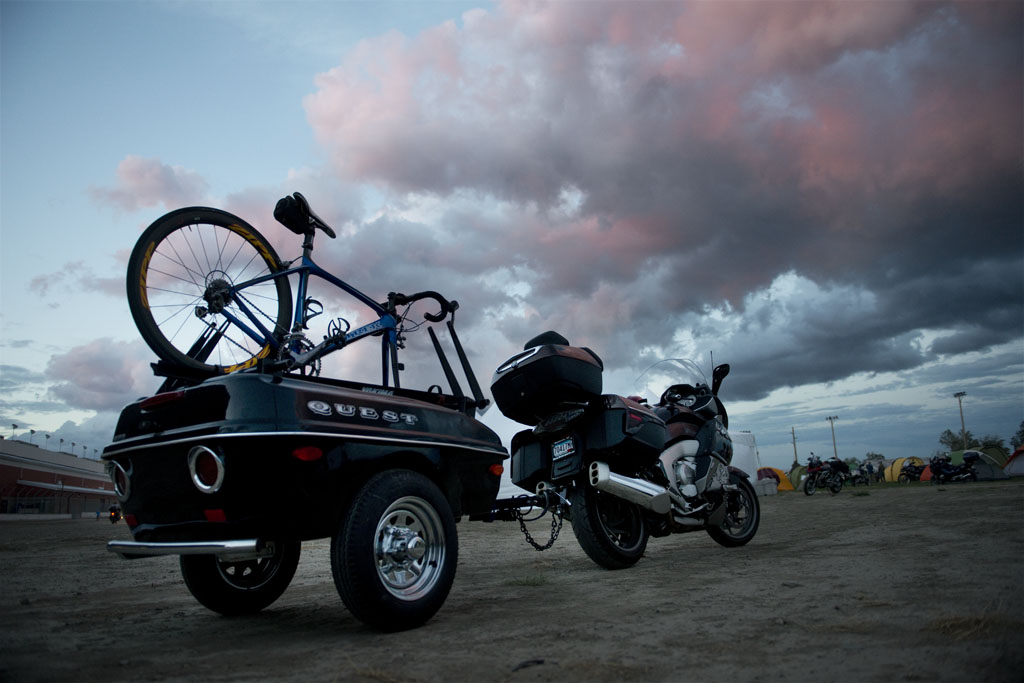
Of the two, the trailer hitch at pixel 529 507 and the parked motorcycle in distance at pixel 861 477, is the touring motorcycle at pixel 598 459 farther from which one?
the parked motorcycle in distance at pixel 861 477

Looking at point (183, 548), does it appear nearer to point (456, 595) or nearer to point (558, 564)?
point (456, 595)

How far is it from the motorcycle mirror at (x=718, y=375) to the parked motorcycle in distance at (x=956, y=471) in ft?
85.3

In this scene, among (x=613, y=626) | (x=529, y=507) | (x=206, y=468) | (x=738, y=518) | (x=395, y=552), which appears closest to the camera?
(x=206, y=468)

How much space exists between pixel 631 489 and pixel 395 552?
2669 mm

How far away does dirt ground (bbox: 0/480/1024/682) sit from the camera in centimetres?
252

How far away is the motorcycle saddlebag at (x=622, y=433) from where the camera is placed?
5727 mm

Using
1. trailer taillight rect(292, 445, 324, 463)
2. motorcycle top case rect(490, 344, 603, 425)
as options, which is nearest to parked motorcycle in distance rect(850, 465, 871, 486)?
motorcycle top case rect(490, 344, 603, 425)

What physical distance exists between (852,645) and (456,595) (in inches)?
107

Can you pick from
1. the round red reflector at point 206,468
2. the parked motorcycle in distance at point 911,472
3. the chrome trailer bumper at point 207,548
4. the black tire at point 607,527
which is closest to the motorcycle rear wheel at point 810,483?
the parked motorcycle in distance at point 911,472

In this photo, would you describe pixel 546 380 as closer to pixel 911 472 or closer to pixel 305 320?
pixel 305 320

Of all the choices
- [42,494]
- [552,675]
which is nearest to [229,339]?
[552,675]

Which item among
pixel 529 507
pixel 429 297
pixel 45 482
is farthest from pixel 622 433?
pixel 45 482

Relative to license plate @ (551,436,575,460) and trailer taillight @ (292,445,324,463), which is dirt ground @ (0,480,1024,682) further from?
license plate @ (551,436,575,460)

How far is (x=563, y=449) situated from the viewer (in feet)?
19.3
